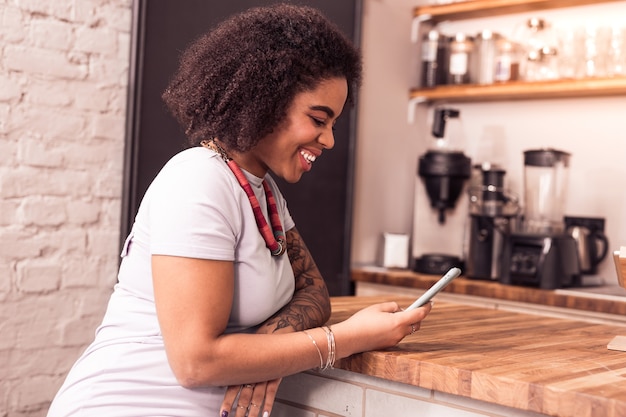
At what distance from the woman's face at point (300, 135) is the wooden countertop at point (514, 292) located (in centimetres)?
159

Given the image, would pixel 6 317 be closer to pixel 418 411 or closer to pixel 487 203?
pixel 418 411

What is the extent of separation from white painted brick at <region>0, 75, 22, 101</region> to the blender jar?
1.89 m

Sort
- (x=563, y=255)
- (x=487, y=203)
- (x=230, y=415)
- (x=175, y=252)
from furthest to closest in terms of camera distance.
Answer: (x=487, y=203) < (x=563, y=255) < (x=230, y=415) < (x=175, y=252)

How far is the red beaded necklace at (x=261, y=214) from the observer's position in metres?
1.33

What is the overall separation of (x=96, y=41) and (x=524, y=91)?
67.9 inches

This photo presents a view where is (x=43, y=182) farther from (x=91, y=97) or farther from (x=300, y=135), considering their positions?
(x=300, y=135)

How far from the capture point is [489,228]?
3062 millimetres

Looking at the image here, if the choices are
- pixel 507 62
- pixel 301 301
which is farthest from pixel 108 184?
pixel 507 62

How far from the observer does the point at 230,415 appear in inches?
50.3

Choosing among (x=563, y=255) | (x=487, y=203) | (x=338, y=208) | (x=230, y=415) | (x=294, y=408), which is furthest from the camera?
(x=338, y=208)

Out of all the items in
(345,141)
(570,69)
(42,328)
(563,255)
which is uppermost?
(570,69)

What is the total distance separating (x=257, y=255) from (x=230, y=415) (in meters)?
0.26

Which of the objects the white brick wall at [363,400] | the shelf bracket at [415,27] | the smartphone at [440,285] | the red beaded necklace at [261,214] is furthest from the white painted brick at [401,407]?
the shelf bracket at [415,27]

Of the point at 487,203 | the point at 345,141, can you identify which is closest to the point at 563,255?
the point at 487,203
